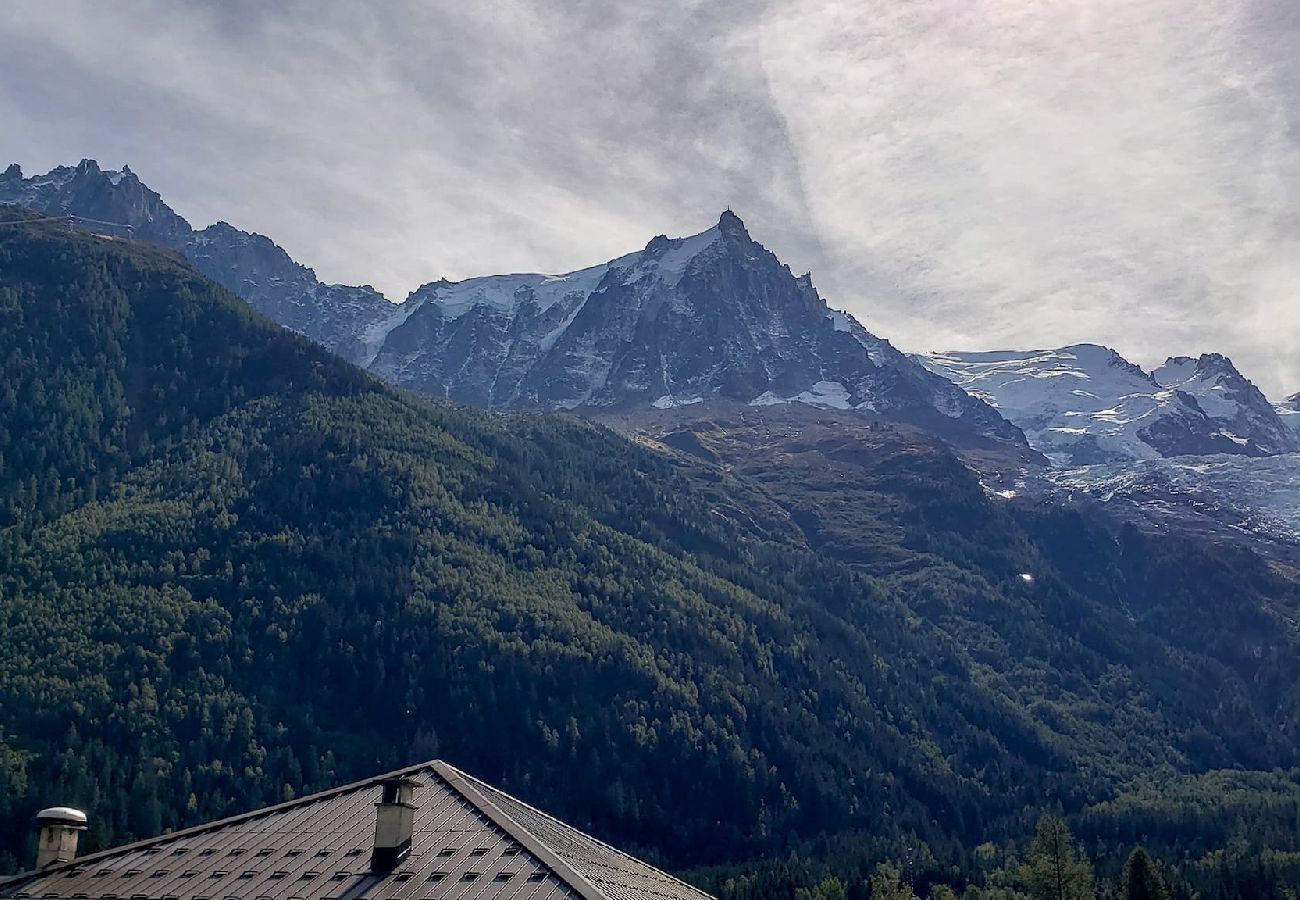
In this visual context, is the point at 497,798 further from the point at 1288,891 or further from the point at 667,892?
the point at 1288,891

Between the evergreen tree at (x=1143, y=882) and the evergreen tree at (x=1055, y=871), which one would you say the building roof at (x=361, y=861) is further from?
the evergreen tree at (x=1143, y=882)

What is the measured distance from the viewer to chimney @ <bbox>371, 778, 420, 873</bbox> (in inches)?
1913

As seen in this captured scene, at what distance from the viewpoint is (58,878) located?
179 feet

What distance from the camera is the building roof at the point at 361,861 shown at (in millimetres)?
46438

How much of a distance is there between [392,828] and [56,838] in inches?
712

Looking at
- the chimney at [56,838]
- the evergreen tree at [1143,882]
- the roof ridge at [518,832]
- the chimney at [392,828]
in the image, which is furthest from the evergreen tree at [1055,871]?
the chimney at [56,838]

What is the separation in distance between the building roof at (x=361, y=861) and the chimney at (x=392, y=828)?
1.20 feet

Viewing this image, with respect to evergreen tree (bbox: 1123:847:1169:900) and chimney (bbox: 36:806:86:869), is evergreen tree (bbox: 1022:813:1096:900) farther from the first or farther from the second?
chimney (bbox: 36:806:86:869)

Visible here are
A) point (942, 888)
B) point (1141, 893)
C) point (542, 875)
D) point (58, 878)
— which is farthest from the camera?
point (942, 888)

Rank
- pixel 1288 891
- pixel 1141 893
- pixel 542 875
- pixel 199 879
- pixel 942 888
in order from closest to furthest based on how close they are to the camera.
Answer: pixel 542 875, pixel 199 879, pixel 1141 893, pixel 942 888, pixel 1288 891

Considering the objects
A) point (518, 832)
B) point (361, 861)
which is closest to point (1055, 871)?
point (518, 832)

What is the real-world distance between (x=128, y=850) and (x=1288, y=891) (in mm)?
183808

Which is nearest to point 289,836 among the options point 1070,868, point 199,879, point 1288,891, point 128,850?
point 199,879

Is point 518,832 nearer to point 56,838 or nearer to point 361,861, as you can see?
point 361,861
